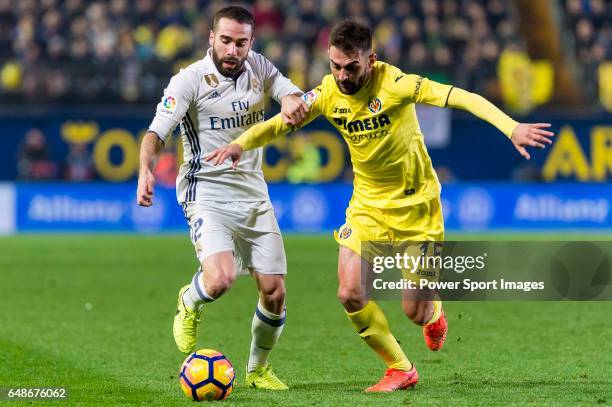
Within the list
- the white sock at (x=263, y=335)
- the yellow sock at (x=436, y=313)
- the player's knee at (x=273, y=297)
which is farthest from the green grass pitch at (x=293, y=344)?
the player's knee at (x=273, y=297)

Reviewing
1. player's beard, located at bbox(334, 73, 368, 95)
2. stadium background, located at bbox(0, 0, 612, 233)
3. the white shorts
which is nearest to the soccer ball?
the white shorts

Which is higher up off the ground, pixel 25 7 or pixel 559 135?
pixel 25 7

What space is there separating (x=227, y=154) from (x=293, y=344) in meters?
2.83

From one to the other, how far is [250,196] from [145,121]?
15.0 meters

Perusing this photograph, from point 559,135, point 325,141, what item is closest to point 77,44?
point 325,141

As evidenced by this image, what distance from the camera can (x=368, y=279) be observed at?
24.6 ft

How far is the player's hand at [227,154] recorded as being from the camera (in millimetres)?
7121

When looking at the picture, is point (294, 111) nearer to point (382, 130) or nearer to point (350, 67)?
point (350, 67)

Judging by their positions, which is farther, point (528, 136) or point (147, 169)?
point (147, 169)

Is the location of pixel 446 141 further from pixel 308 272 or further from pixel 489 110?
pixel 489 110

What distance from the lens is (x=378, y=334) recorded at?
7.43m

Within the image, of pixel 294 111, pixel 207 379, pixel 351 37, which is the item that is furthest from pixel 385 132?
pixel 207 379

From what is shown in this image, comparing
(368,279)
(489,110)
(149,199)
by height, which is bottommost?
(368,279)

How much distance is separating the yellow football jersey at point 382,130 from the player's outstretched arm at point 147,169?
0.53m
